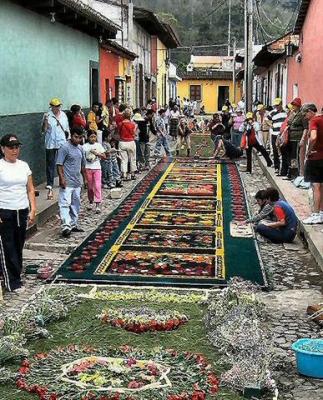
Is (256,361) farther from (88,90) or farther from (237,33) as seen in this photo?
(237,33)

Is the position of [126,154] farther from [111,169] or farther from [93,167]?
[93,167]

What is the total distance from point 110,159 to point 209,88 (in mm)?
51217

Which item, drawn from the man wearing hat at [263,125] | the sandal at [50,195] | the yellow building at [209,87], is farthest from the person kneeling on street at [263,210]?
the yellow building at [209,87]

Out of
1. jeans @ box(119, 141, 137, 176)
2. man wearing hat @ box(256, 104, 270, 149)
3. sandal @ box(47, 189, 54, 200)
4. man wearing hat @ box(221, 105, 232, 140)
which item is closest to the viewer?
sandal @ box(47, 189, 54, 200)

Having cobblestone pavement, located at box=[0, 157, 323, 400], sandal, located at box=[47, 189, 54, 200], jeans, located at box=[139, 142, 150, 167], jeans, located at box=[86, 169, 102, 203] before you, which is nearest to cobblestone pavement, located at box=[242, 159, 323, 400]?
cobblestone pavement, located at box=[0, 157, 323, 400]

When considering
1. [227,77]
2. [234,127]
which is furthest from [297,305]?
[227,77]

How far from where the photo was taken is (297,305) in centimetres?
726

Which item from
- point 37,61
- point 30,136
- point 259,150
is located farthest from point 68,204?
point 259,150

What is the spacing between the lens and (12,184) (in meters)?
7.75

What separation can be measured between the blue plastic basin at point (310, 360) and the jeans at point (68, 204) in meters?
5.68

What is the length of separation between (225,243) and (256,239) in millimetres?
490

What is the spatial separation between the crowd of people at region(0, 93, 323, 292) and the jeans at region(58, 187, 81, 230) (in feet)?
0.05

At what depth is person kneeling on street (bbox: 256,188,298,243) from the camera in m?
9.90

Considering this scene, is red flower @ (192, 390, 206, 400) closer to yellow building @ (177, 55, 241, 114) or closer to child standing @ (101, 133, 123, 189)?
child standing @ (101, 133, 123, 189)
